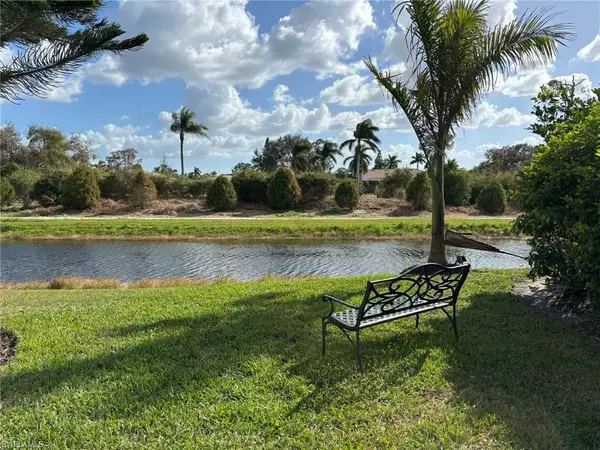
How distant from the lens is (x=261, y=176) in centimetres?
3173

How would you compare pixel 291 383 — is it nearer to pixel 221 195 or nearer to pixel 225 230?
pixel 225 230

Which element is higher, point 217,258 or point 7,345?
point 7,345

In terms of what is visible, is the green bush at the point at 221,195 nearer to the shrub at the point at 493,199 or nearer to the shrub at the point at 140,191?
the shrub at the point at 140,191

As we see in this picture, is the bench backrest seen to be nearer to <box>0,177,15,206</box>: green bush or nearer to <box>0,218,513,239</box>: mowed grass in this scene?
<box>0,218,513,239</box>: mowed grass

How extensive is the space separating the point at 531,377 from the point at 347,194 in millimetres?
26076

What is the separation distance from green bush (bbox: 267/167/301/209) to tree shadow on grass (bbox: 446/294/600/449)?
82.4 ft

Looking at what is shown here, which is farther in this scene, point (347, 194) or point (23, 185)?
point (347, 194)

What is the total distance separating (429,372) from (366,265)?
9454 mm

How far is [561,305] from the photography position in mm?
5254

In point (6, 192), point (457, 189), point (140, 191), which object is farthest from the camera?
point (457, 189)

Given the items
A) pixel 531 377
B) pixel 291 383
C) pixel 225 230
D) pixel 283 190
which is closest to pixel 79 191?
pixel 283 190

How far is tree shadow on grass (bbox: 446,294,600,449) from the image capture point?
2682 mm

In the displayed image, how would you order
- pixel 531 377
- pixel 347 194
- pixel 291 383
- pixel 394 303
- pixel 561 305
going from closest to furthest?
1. pixel 291 383
2. pixel 531 377
3. pixel 394 303
4. pixel 561 305
5. pixel 347 194

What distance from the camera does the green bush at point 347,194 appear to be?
95.7ft
